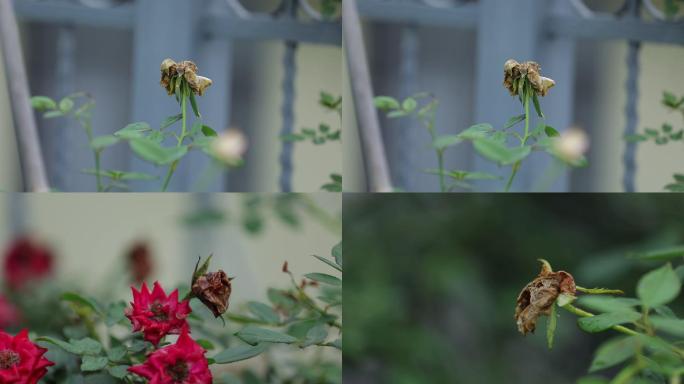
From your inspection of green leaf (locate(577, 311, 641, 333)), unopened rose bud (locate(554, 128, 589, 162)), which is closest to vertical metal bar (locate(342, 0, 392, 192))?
unopened rose bud (locate(554, 128, 589, 162))

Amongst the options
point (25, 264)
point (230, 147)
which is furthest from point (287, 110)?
point (25, 264)

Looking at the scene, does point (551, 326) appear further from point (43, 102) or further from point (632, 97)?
point (43, 102)

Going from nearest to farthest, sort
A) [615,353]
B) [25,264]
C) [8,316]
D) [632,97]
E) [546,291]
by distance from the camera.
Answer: [615,353]
[546,291]
[632,97]
[8,316]
[25,264]

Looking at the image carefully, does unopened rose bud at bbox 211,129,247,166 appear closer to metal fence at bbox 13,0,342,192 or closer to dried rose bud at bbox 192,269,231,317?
metal fence at bbox 13,0,342,192

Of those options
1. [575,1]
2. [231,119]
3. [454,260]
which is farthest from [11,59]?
[454,260]

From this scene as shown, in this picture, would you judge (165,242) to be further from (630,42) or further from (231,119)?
(630,42)

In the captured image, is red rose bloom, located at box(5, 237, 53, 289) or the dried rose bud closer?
the dried rose bud
